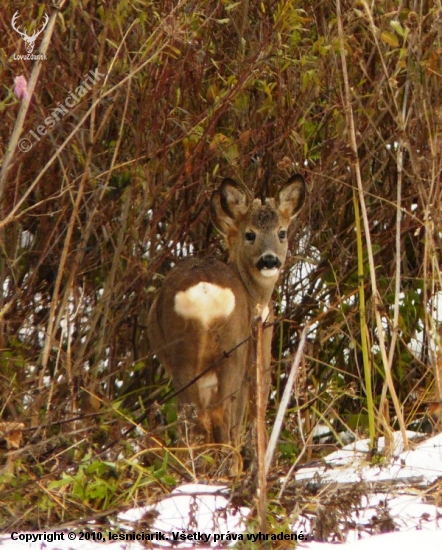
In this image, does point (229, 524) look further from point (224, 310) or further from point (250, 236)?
point (250, 236)

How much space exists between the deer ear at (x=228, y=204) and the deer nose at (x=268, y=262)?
0.33m

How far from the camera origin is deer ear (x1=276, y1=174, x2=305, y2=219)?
6637mm

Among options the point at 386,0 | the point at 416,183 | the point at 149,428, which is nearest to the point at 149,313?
the point at 149,428

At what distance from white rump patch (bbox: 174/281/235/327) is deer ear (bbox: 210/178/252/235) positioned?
0.89 meters

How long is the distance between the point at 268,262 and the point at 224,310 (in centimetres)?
71

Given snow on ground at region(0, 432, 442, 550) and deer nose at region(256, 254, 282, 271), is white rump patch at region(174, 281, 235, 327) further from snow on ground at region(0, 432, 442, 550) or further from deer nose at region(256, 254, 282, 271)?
snow on ground at region(0, 432, 442, 550)

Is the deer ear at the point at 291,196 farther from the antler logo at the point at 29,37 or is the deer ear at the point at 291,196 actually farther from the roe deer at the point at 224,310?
the antler logo at the point at 29,37

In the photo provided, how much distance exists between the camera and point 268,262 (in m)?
6.57

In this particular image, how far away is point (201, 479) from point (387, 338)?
2.16m

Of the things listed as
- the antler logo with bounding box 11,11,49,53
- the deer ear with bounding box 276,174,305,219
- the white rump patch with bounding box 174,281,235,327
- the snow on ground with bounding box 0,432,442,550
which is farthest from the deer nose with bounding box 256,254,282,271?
the antler logo with bounding box 11,11,49,53

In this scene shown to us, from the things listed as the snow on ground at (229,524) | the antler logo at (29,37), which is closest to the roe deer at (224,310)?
the snow on ground at (229,524)

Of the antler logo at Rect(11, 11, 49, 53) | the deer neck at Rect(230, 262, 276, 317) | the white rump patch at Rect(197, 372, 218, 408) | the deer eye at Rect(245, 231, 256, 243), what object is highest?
the antler logo at Rect(11, 11, 49, 53)

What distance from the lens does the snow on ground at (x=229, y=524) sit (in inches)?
180

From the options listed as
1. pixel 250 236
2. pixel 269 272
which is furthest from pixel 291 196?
pixel 269 272
